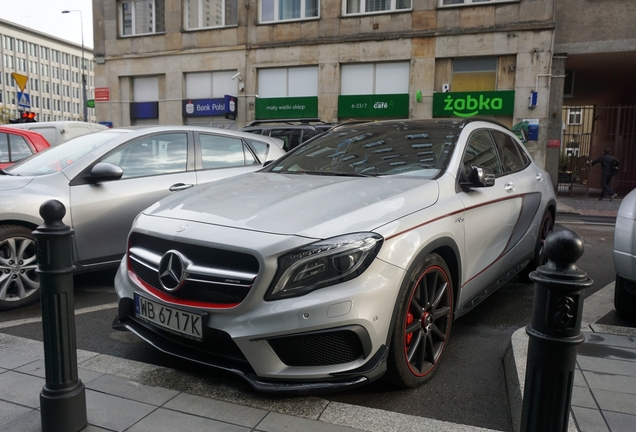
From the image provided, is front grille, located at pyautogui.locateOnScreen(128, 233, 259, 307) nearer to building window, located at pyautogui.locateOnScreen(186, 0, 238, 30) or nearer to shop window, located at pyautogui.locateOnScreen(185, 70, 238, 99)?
shop window, located at pyautogui.locateOnScreen(185, 70, 238, 99)

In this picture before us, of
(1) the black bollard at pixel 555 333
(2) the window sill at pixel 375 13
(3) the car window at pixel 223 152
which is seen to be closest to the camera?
(1) the black bollard at pixel 555 333

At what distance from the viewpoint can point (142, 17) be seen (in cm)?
2436

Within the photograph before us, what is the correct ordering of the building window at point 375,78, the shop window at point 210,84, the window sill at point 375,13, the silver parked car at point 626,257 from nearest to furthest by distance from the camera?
the silver parked car at point 626,257 < the window sill at point 375,13 < the building window at point 375,78 < the shop window at point 210,84

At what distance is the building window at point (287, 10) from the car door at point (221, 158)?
1693cm

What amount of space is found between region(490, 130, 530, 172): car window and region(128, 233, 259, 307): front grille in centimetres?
269

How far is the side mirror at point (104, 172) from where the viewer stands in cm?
436

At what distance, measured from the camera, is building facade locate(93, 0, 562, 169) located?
1838 centimetres

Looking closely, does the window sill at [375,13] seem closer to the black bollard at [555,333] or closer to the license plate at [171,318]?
the license plate at [171,318]

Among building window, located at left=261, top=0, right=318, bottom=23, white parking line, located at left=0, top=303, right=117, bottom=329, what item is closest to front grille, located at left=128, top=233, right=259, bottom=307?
white parking line, located at left=0, top=303, right=117, bottom=329

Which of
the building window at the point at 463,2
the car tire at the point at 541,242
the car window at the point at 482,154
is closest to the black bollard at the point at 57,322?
the car window at the point at 482,154

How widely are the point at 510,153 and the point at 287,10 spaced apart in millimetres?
18903

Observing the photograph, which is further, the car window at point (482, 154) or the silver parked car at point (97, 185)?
the silver parked car at point (97, 185)

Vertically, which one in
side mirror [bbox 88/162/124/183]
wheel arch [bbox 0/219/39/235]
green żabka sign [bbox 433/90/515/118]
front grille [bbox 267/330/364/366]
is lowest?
front grille [bbox 267/330/364/366]

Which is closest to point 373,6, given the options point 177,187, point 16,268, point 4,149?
point 4,149
